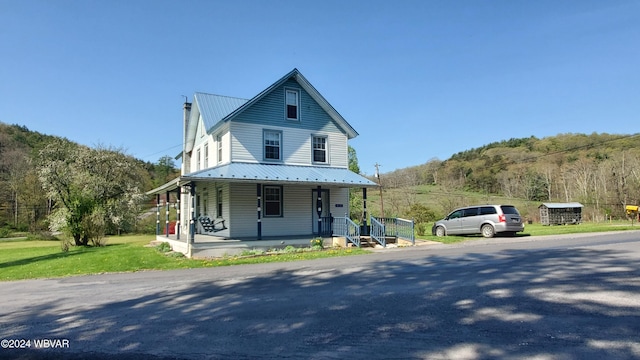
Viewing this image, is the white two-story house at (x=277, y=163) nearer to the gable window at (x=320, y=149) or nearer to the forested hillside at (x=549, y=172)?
the gable window at (x=320, y=149)

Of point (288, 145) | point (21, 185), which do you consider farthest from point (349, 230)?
point (21, 185)

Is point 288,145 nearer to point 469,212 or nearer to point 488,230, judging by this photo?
point 469,212

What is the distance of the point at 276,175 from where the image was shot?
17734mm

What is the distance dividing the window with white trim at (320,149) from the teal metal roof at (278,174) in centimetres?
58

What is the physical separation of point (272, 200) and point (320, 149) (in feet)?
13.6

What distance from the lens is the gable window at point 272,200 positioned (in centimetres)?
1931

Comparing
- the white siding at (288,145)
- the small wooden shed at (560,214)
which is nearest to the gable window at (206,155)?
the white siding at (288,145)

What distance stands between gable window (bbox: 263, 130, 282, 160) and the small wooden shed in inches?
1122

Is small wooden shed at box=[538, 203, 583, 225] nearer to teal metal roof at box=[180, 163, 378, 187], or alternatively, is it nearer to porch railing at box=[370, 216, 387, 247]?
teal metal roof at box=[180, 163, 378, 187]

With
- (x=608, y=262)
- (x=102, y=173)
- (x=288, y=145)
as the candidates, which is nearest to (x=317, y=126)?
(x=288, y=145)

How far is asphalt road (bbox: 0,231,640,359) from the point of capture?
4.38 m

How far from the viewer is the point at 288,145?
2030 centimetres

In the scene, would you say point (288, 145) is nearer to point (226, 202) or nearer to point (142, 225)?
point (226, 202)

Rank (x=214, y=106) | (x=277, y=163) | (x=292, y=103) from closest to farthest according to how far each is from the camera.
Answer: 1. (x=277, y=163)
2. (x=292, y=103)
3. (x=214, y=106)
